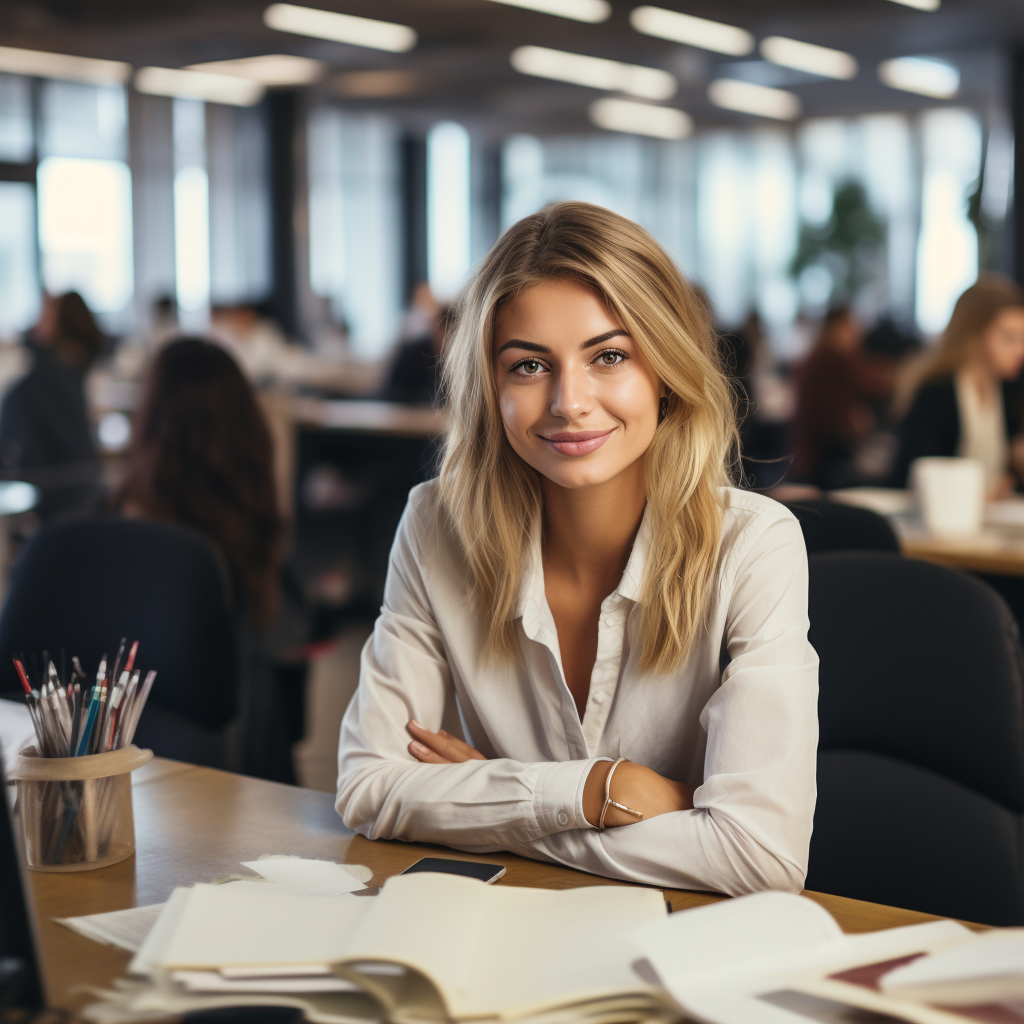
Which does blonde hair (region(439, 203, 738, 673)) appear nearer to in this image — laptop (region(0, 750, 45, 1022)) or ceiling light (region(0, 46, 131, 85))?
laptop (region(0, 750, 45, 1022))

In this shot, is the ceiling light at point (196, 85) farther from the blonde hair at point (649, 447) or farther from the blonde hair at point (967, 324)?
the blonde hair at point (649, 447)

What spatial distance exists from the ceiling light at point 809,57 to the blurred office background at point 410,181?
1.5 inches

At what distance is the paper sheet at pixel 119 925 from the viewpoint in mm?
1028

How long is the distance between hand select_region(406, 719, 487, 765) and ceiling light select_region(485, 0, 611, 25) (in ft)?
22.2

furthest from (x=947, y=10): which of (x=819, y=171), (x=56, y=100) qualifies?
(x=56, y=100)

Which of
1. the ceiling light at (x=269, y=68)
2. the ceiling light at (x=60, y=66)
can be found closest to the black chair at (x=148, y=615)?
the ceiling light at (x=269, y=68)

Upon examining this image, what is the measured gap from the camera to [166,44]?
9.02 metres

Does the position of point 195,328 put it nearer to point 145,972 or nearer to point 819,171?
point 819,171

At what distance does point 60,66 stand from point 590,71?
4.18 meters

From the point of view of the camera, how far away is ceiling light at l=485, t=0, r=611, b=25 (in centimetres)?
748

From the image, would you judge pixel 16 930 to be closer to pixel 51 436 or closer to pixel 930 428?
pixel 930 428

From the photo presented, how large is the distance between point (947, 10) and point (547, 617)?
7.94 meters

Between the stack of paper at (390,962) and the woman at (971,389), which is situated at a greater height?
the woman at (971,389)

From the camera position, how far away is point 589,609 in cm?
148
